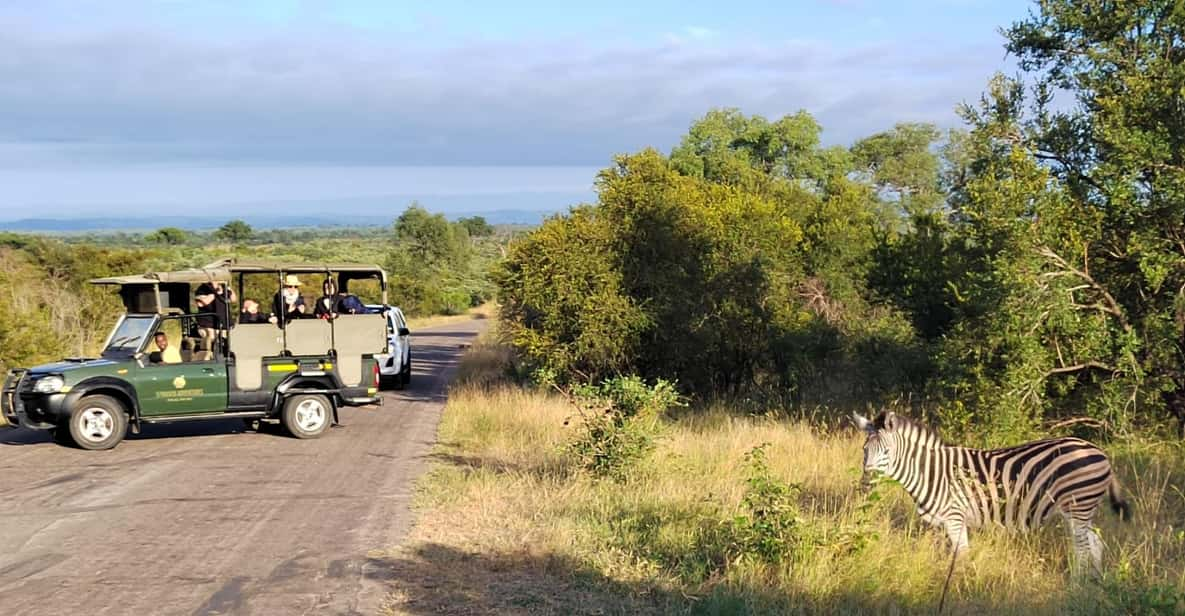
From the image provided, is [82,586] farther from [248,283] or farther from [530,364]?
[248,283]

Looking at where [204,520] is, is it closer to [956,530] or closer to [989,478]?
[956,530]

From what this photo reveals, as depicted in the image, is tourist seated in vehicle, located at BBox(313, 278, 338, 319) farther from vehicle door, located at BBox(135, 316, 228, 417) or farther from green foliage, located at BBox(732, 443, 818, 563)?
green foliage, located at BBox(732, 443, 818, 563)

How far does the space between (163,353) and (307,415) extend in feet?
7.27

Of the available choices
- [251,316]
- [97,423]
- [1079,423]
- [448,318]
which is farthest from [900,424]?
[448,318]

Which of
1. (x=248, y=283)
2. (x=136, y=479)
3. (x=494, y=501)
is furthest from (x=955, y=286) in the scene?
(x=248, y=283)

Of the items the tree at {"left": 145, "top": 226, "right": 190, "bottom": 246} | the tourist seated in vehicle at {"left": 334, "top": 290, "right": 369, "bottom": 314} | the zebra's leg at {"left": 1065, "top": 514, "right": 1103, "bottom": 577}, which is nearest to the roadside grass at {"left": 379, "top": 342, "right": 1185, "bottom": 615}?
the zebra's leg at {"left": 1065, "top": 514, "right": 1103, "bottom": 577}

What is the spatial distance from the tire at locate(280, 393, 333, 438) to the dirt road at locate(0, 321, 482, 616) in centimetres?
33

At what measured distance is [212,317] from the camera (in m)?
14.9

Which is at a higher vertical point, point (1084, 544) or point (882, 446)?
point (882, 446)

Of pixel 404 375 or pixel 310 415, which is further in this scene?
pixel 404 375

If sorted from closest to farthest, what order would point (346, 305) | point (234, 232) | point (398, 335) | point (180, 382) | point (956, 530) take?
point (956, 530) < point (180, 382) < point (346, 305) < point (398, 335) < point (234, 232)

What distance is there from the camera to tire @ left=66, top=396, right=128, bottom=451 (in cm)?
1364

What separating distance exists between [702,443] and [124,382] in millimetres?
7910

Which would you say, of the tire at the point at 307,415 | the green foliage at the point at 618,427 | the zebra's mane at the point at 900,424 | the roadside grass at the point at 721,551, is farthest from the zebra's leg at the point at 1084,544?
the tire at the point at 307,415
